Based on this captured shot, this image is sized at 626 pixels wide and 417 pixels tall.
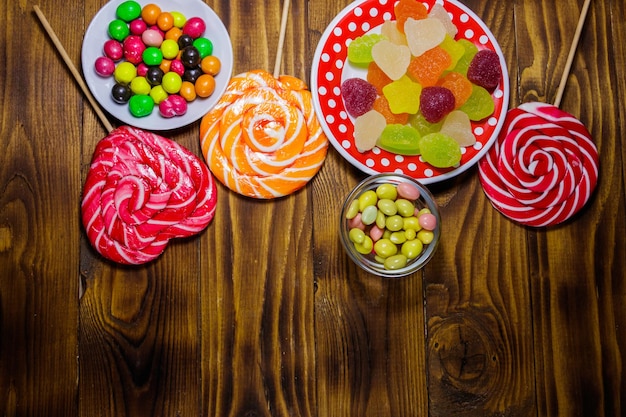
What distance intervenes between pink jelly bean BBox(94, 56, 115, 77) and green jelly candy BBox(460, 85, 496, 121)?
90cm

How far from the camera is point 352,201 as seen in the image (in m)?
1.51

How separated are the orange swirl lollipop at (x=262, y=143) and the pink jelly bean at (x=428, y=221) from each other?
313 millimetres

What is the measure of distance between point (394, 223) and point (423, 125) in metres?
0.28

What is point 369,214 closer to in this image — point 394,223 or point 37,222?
point 394,223

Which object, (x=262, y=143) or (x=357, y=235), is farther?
(x=262, y=143)

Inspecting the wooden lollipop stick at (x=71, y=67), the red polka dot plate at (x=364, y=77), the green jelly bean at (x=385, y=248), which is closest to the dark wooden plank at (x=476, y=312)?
the red polka dot plate at (x=364, y=77)

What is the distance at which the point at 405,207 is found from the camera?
4.84 ft

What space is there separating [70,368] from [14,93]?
737 millimetres

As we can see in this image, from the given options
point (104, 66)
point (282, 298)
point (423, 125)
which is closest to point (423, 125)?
point (423, 125)

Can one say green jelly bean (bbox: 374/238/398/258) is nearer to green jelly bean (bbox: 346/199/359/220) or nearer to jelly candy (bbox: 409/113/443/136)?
green jelly bean (bbox: 346/199/359/220)

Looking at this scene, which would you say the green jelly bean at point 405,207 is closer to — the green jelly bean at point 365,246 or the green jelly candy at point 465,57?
the green jelly bean at point 365,246

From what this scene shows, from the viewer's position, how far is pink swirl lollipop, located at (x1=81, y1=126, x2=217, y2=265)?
1.50m

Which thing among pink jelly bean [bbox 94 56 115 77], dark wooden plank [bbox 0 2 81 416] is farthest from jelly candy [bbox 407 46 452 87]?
dark wooden plank [bbox 0 2 81 416]

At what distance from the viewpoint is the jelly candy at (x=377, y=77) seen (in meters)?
1.55
